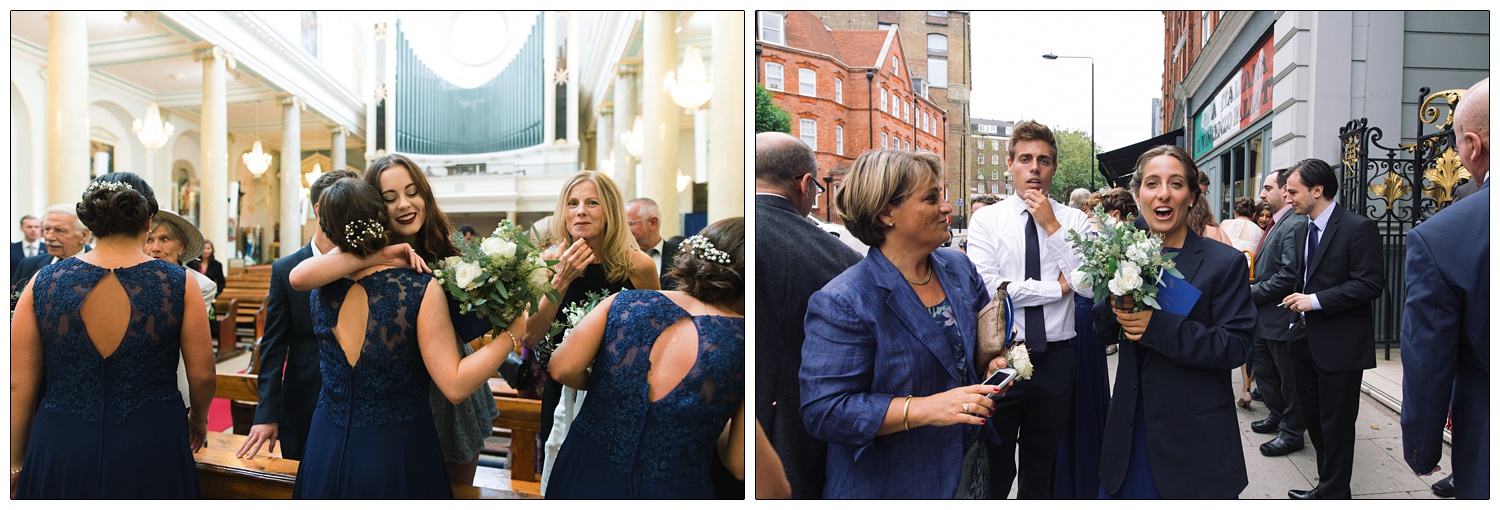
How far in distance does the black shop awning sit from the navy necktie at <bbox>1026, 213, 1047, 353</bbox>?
1.16 feet

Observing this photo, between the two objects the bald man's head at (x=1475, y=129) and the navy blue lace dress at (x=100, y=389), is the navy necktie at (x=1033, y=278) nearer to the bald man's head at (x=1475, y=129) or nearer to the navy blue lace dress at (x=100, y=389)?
the bald man's head at (x=1475, y=129)

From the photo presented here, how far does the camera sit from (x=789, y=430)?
6.89 ft

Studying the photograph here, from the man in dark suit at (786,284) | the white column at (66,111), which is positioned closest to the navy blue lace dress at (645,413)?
the man in dark suit at (786,284)

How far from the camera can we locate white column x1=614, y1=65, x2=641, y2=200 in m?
6.77

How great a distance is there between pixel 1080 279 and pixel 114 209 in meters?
2.73

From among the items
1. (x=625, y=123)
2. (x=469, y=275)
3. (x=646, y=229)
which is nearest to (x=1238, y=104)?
(x=646, y=229)

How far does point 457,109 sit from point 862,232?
997 centimetres

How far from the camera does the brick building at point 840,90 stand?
2014mm

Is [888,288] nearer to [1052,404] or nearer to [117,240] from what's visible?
[1052,404]

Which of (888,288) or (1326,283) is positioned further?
(1326,283)

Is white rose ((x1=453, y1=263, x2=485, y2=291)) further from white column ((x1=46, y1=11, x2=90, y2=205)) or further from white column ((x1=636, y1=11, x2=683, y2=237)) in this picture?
white column ((x1=46, y1=11, x2=90, y2=205))

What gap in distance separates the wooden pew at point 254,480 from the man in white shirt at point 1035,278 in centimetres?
162

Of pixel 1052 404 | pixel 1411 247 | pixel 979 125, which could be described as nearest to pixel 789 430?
pixel 1052 404
